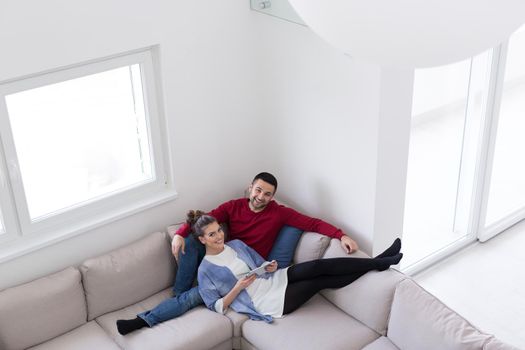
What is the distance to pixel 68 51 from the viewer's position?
3736mm

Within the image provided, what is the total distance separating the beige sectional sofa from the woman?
2.5 inches

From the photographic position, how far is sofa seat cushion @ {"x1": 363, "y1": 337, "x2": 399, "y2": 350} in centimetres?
379

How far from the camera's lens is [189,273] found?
4262 mm

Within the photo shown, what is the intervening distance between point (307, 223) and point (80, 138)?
156cm

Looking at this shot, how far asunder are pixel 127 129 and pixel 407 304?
2.08 m

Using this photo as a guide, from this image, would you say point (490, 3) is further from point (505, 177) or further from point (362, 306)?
point (505, 177)

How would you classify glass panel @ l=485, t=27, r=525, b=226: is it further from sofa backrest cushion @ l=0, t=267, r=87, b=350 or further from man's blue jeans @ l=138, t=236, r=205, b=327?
sofa backrest cushion @ l=0, t=267, r=87, b=350

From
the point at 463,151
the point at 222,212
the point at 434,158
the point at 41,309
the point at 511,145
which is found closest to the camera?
the point at 41,309

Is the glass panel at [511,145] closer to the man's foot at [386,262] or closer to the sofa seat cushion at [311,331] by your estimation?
the man's foot at [386,262]

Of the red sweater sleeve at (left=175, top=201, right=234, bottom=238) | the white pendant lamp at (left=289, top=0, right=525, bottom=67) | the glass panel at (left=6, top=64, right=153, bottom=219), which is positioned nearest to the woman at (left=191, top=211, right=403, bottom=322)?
the red sweater sleeve at (left=175, top=201, right=234, bottom=238)

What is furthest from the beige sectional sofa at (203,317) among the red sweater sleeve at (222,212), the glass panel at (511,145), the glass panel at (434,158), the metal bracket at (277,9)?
the glass panel at (511,145)

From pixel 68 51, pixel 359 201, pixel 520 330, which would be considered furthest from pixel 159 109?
pixel 520 330

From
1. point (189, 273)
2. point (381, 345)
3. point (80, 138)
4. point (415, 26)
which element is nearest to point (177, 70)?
point (80, 138)

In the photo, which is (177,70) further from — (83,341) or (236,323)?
(83,341)
